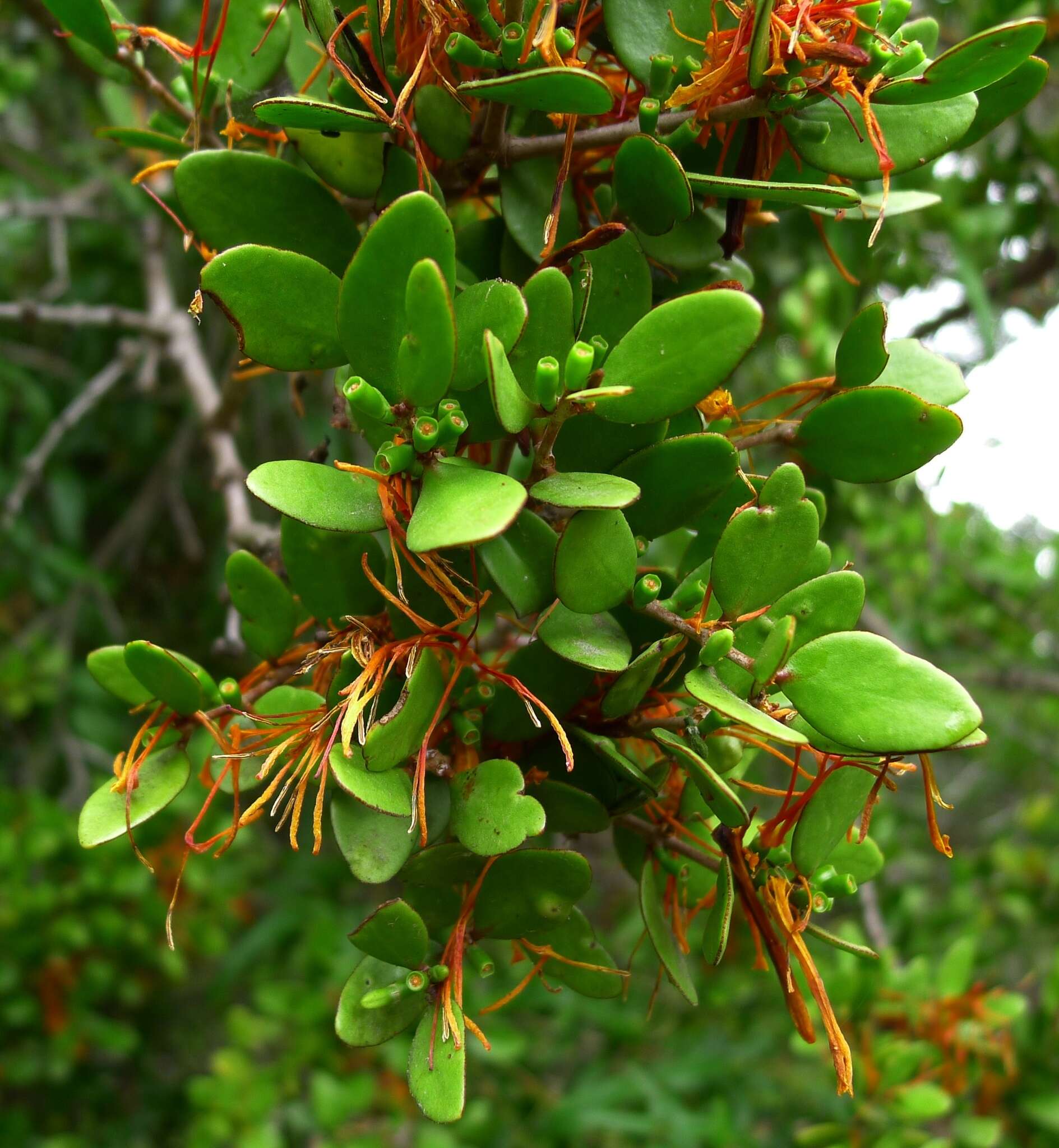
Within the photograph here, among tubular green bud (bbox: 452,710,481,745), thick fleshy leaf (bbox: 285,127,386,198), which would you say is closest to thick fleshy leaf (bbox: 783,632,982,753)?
tubular green bud (bbox: 452,710,481,745)

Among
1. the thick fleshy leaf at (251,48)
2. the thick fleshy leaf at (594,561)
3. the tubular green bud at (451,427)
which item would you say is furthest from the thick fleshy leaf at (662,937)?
the thick fleshy leaf at (251,48)

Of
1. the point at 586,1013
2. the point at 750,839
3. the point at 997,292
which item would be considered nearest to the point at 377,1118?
the point at 586,1013

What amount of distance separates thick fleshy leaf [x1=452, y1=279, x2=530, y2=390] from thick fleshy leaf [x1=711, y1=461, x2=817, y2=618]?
162 millimetres

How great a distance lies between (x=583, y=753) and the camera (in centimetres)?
65

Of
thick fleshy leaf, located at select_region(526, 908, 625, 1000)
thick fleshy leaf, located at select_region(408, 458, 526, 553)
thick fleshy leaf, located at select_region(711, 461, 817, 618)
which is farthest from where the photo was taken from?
thick fleshy leaf, located at select_region(526, 908, 625, 1000)

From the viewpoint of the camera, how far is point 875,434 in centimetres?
59

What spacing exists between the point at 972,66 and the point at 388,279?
0.35 m

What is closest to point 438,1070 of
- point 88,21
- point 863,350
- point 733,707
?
point 733,707

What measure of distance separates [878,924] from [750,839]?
102 centimetres

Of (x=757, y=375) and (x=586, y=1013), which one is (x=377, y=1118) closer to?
(x=586, y=1013)

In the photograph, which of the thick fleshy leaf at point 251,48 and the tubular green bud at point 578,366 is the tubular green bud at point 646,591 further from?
the thick fleshy leaf at point 251,48

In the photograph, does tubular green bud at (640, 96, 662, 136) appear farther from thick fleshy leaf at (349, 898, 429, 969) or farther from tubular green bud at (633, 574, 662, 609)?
thick fleshy leaf at (349, 898, 429, 969)

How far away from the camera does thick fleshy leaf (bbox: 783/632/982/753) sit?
0.48 meters

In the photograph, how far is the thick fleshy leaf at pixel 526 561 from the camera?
0.53m
